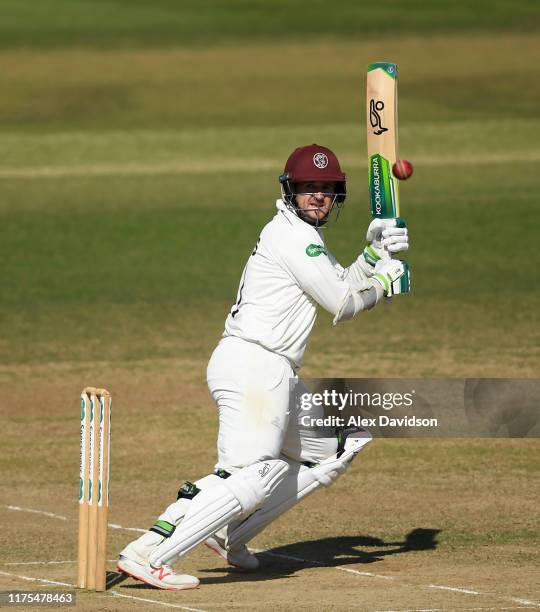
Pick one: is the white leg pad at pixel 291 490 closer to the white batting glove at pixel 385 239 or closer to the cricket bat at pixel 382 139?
the white batting glove at pixel 385 239

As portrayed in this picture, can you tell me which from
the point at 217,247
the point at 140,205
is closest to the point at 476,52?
the point at 140,205

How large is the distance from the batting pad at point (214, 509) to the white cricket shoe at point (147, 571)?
4 centimetres

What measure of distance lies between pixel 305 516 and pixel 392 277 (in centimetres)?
204

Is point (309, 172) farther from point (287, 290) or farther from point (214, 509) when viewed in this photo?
point (214, 509)

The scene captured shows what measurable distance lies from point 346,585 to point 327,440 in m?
0.76

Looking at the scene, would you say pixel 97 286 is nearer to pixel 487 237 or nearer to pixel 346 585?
pixel 487 237

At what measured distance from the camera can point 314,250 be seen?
275 inches

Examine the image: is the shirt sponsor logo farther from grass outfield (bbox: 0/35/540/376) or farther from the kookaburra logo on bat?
grass outfield (bbox: 0/35/540/376)

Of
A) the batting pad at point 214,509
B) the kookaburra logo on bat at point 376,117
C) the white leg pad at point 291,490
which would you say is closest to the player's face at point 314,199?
the kookaburra logo on bat at point 376,117

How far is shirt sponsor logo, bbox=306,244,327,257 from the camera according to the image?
275 inches

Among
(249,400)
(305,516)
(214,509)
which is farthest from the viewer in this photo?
(305,516)

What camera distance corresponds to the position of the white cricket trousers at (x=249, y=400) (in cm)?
689

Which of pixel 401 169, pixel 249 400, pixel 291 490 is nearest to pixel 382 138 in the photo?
pixel 401 169

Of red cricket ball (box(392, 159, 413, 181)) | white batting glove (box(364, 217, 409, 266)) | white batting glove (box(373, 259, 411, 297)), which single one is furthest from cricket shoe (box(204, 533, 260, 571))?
red cricket ball (box(392, 159, 413, 181))
